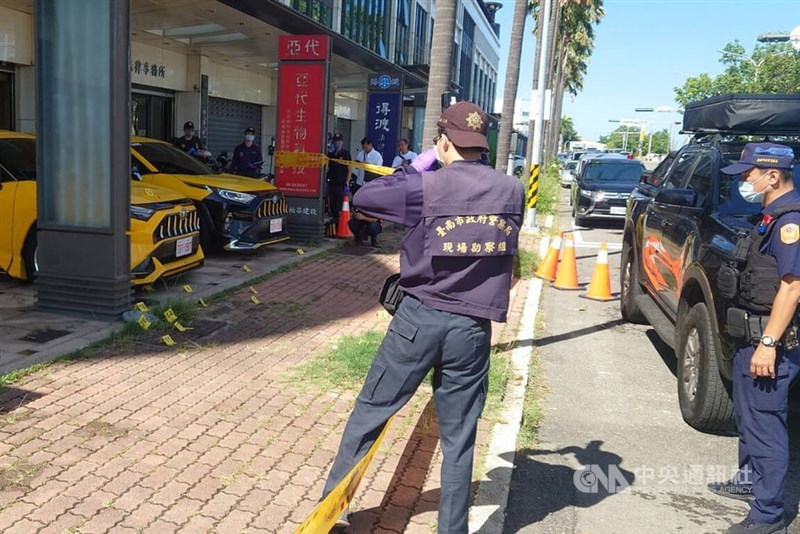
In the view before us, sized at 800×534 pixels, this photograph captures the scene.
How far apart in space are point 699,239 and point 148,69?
1453 cm

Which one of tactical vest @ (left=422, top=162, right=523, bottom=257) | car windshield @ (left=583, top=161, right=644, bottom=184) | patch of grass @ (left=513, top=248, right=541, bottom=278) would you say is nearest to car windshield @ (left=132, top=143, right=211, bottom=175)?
Result: patch of grass @ (left=513, top=248, right=541, bottom=278)

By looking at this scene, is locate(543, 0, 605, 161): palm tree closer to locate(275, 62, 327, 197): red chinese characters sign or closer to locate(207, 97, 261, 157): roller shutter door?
locate(207, 97, 261, 157): roller shutter door

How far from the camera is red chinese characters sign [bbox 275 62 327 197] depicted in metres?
11.6

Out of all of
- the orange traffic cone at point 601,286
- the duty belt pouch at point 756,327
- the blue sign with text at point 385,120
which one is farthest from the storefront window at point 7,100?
the duty belt pouch at point 756,327

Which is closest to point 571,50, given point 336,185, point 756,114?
point 336,185

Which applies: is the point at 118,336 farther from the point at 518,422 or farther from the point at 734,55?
the point at 734,55

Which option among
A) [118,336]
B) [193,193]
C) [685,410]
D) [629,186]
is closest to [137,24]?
[193,193]

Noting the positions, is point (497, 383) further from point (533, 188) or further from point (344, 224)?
point (533, 188)

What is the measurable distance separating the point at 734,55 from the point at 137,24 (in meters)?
31.2

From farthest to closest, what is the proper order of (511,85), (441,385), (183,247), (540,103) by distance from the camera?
(511,85) → (540,103) → (183,247) → (441,385)

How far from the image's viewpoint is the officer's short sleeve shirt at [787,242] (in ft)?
10.7

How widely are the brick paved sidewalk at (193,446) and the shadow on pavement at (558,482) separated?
48cm

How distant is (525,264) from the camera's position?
11094 mm

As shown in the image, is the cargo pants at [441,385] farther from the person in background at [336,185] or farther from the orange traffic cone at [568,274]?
the person in background at [336,185]
